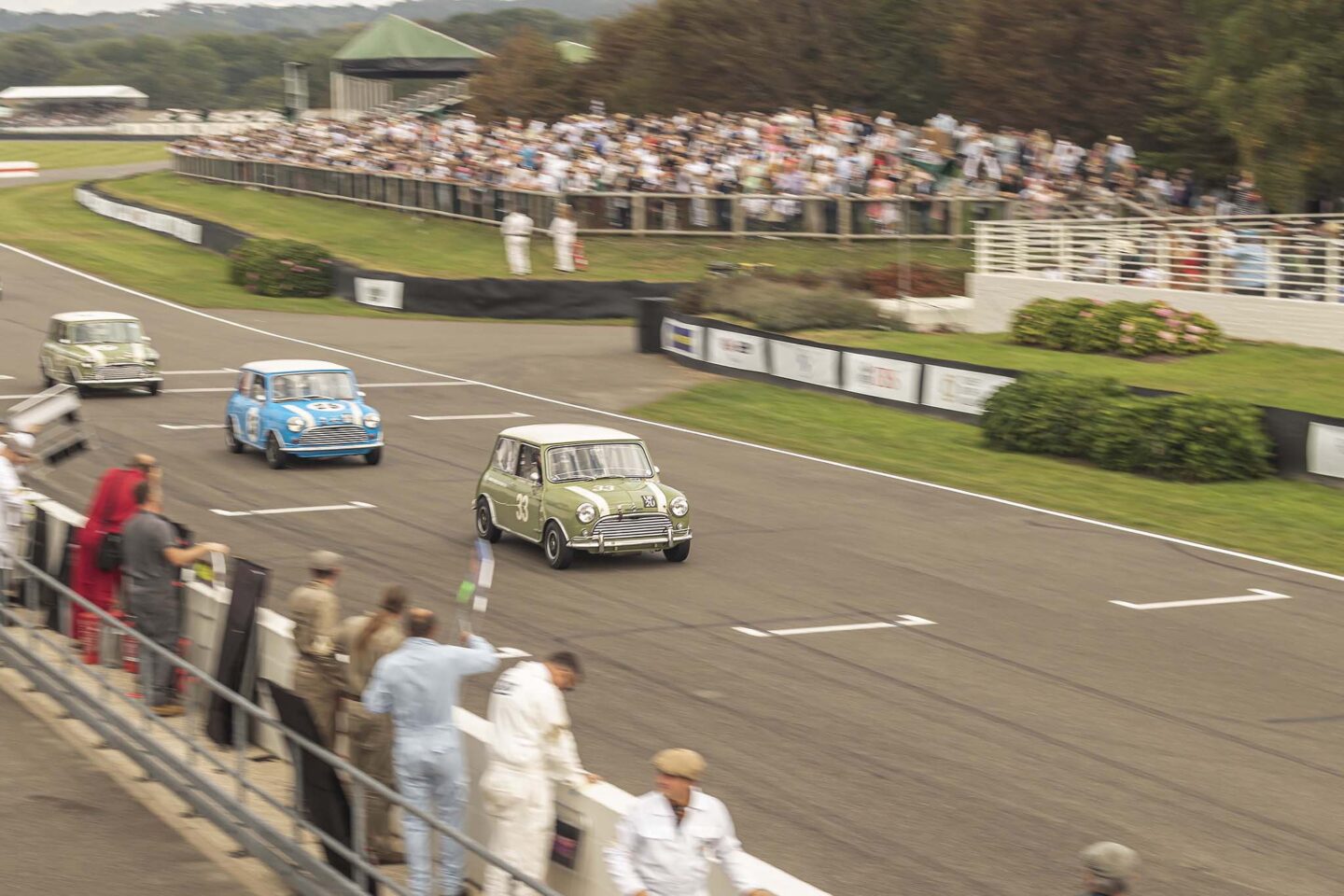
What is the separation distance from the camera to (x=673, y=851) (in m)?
7.10

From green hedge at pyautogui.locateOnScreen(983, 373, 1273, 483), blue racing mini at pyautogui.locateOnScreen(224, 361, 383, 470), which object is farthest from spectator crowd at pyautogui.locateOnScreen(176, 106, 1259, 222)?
blue racing mini at pyautogui.locateOnScreen(224, 361, 383, 470)

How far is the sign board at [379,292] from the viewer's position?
4244 cm

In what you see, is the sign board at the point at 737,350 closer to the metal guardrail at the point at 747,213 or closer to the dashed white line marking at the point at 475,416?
the dashed white line marking at the point at 475,416

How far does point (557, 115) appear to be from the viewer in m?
76.9

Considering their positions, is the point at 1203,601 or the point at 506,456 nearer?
the point at 1203,601

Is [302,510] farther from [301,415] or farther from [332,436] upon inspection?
[301,415]

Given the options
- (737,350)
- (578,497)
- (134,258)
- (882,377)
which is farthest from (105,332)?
(134,258)

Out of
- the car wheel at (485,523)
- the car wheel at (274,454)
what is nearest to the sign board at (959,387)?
the car wheel at (485,523)

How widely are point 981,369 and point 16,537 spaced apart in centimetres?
1677

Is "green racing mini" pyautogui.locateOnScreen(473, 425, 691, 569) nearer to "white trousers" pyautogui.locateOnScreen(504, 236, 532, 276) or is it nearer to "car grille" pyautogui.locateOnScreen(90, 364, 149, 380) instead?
"car grille" pyautogui.locateOnScreen(90, 364, 149, 380)

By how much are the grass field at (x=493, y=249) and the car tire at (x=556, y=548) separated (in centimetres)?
2730

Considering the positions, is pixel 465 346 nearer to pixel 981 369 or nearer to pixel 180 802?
pixel 981 369

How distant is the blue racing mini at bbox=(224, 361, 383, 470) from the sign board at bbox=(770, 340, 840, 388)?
9.88m

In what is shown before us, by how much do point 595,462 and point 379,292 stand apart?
86.2 ft
